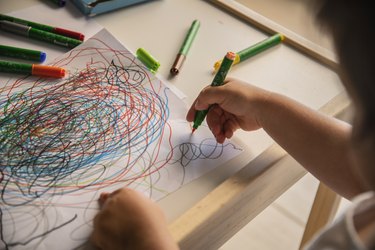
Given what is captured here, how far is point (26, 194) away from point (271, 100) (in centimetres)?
31

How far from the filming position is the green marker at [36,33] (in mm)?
587

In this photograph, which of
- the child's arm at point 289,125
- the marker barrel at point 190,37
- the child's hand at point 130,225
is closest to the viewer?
the child's hand at point 130,225

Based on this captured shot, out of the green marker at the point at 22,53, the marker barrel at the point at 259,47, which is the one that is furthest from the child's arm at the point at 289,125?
the green marker at the point at 22,53

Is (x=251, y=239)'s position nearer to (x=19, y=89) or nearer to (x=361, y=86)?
(x=19, y=89)

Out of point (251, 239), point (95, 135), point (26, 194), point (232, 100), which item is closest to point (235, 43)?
point (232, 100)

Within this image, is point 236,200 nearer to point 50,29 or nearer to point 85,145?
point 85,145

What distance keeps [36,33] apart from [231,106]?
11.4 inches

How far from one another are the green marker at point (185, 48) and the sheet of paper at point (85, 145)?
0.04 meters

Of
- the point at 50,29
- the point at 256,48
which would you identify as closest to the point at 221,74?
the point at 256,48

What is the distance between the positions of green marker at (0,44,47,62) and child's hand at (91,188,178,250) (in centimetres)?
25

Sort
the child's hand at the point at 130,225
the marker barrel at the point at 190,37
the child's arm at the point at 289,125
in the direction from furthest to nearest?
1. the marker barrel at the point at 190,37
2. the child's arm at the point at 289,125
3. the child's hand at the point at 130,225

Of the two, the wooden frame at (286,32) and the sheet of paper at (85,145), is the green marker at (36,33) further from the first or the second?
the wooden frame at (286,32)

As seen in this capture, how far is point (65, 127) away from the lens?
1.61 feet

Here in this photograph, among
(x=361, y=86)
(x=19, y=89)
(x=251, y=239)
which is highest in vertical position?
(x=361, y=86)
